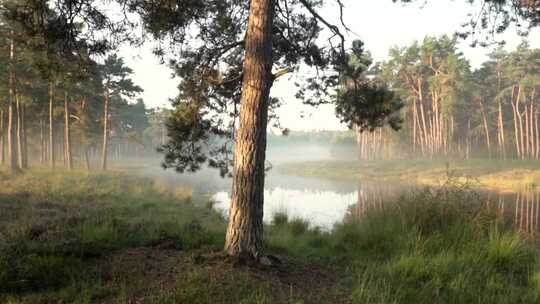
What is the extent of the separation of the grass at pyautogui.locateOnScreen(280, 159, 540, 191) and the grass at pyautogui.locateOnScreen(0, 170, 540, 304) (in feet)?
74.1

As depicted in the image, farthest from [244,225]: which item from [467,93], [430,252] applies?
[467,93]

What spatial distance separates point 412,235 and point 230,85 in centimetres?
534

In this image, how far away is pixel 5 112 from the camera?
32.7 metres

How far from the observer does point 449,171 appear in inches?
1544

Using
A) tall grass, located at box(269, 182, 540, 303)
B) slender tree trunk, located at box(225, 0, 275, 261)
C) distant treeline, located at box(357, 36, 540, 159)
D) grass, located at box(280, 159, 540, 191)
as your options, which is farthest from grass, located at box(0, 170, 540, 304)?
distant treeline, located at box(357, 36, 540, 159)

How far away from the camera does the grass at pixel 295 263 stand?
15.0ft

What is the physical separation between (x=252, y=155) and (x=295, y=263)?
214cm

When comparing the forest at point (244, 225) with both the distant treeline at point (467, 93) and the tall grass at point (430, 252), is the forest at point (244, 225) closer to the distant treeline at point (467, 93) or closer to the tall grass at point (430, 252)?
the tall grass at point (430, 252)

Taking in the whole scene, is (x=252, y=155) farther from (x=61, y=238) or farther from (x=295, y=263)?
(x=61, y=238)

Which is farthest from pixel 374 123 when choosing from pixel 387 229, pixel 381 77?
pixel 381 77

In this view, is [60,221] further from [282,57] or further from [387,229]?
[387,229]

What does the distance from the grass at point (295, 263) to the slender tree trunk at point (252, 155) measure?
0.45m

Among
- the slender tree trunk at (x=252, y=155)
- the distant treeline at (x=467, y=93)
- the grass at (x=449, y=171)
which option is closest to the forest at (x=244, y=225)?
the slender tree trunk at (x=252, y=155)

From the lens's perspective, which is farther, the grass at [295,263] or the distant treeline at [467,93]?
the distant treeline at [467,93]
